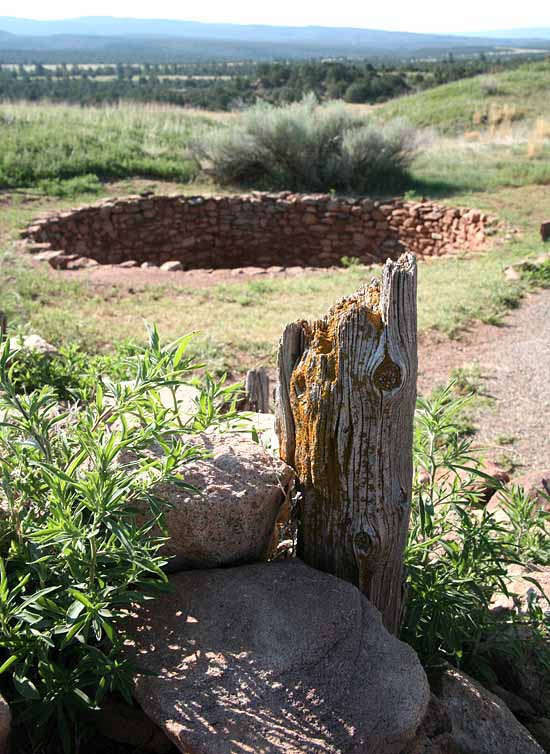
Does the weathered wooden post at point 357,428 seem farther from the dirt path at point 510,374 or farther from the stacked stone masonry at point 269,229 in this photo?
the stacked stone masonry at point 269,229

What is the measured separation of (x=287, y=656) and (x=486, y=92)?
24345 millimetres

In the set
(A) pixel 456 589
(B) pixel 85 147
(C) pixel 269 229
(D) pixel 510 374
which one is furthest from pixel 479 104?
(A) pixel 456 589

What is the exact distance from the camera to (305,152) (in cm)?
1215

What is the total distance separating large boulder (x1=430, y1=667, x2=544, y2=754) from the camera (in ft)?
6.40

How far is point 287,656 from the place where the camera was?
1.72 m

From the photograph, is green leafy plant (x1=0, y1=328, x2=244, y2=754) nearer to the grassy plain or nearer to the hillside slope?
the grassy plain

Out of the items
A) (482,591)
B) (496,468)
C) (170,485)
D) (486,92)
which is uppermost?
(486,92)

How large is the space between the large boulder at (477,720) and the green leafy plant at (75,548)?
0.86 meters

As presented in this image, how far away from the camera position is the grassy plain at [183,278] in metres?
6.07

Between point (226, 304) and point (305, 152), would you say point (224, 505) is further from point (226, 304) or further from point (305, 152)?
point (305, 152)

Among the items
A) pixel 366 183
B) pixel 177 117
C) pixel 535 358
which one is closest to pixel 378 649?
pixel 535 358

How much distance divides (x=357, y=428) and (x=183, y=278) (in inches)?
245

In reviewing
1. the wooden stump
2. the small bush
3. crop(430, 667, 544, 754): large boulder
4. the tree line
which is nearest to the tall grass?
the small bush

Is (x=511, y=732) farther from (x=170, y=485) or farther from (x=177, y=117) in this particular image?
(x=177, y=117)
